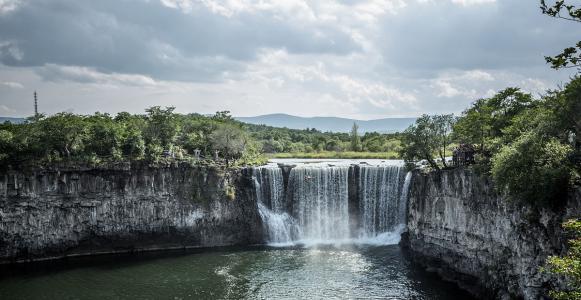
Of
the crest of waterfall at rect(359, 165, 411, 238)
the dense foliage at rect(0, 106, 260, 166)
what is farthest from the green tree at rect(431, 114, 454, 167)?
the dense foliage at rect(0, 106, 260, 166)

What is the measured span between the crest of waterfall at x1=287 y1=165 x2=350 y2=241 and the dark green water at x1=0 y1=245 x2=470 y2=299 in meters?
4.12

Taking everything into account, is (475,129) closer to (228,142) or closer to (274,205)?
(274,205)

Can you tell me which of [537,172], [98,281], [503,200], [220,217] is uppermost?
[537,172]

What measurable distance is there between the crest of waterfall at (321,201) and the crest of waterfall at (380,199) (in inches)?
66.7

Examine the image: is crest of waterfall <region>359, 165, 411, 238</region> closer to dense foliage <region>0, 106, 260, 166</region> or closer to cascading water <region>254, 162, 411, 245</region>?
cascading water <region>254, 162, 411, 245</region>

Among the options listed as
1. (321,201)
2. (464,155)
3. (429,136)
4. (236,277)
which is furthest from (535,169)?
(321,201)

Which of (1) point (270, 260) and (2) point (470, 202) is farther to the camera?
(1) point (270, 260)

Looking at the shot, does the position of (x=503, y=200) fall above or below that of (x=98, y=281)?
above

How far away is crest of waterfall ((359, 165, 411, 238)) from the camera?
145 feet

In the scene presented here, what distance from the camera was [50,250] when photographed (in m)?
40.7

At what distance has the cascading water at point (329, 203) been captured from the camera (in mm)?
44487

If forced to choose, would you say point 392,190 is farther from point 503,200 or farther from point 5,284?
point 5,284

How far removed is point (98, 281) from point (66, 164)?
11661 millimetres

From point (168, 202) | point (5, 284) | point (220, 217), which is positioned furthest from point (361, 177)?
point (5, 284)
